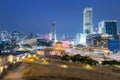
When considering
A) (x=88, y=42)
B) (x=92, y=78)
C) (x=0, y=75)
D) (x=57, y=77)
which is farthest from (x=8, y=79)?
(x=88, y=42)

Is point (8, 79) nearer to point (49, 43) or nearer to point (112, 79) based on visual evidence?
point (112, 79)

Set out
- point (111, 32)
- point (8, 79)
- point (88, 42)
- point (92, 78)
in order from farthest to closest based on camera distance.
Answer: point (111, 32) < point (88, 42) < point (8, 79) < point (92, 78)

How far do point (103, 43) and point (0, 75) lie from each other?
11860 cm

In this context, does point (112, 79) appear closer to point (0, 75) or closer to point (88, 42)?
point (0, 75)

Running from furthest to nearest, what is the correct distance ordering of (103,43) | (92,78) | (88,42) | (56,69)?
(88,42)
(103,43)
(56,69)
(92,78)

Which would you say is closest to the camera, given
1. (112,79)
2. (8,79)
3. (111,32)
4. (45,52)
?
(112,79)

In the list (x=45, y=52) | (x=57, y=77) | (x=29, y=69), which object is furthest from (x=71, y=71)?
(x=45, y=52)

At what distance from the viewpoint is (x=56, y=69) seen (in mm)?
35438

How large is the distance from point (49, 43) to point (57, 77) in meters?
153

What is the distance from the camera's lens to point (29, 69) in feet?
129

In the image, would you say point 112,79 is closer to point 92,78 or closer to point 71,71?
point 92,78

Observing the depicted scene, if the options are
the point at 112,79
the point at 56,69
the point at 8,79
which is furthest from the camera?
the point at 56,69

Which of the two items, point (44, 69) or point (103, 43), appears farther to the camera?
point (103, 43)

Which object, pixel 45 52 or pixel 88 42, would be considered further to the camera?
pixel 88 42
